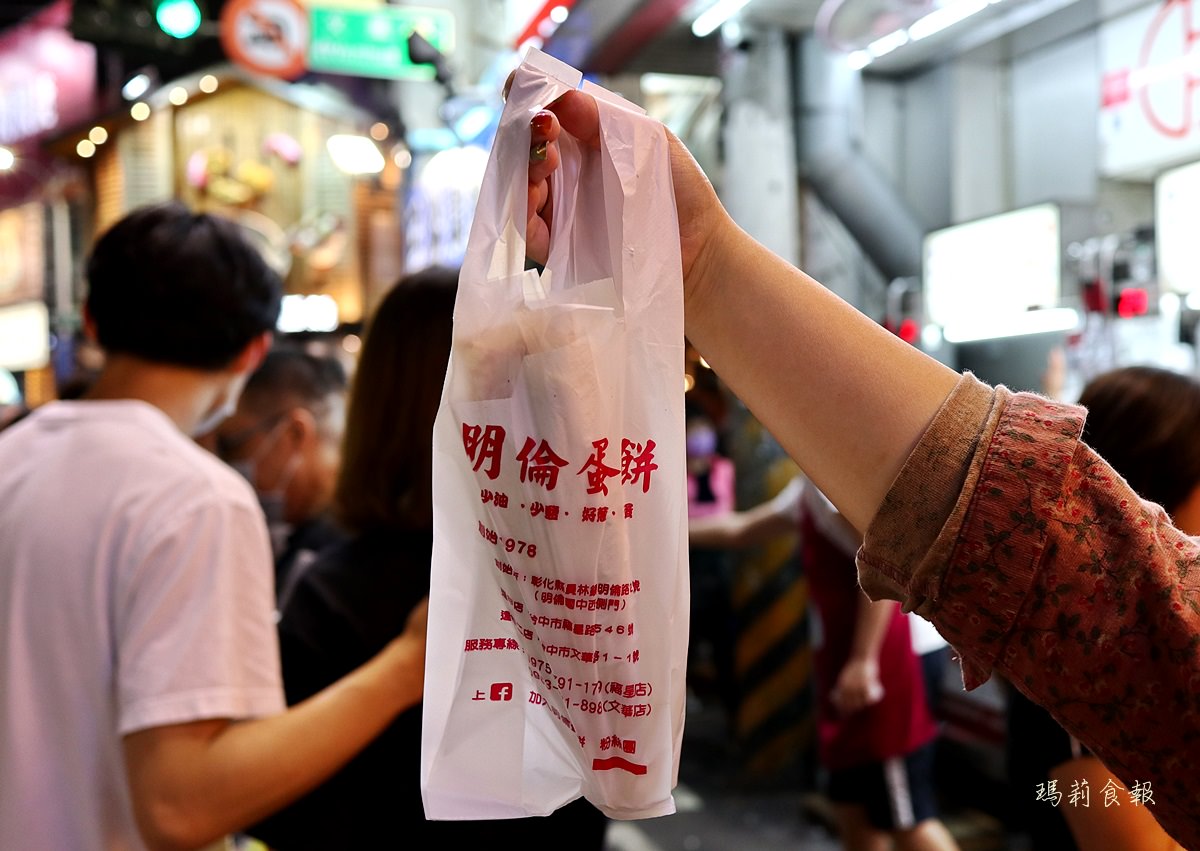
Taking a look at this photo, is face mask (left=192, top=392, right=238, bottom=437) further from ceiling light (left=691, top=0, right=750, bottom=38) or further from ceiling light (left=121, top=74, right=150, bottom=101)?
ceiling light (left=121, top=74, right=150, bottom=101)

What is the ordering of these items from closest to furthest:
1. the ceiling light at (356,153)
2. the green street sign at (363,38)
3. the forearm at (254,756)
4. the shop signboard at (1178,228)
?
the forearm at (254,756) < the shop signboard at (1178,228) < the green street sign at (363,38) < the ceiling light at (356,153)

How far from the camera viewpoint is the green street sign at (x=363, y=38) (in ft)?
22.4

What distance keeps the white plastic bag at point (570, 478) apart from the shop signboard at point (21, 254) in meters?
12.5

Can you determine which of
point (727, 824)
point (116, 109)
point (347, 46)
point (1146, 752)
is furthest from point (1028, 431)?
point (116, 109)

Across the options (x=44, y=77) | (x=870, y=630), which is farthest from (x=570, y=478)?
(x=44, y=77)

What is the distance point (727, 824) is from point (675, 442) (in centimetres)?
429

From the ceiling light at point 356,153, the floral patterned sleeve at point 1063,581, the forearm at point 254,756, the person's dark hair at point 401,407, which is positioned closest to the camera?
the floral patterned sleeve at point 1063,581

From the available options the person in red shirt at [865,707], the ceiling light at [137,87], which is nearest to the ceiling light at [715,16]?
the person in red shirt at [865,707]

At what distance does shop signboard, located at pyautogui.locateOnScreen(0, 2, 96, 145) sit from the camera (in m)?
10.7

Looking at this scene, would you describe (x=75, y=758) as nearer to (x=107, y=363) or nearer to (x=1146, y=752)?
(x=107, y=363)

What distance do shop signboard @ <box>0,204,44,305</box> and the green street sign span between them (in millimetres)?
6315

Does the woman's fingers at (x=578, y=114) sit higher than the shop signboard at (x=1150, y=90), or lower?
lower

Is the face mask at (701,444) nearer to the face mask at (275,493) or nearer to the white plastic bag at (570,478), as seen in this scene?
the face mask at (275,493)

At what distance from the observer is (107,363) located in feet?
5.05
